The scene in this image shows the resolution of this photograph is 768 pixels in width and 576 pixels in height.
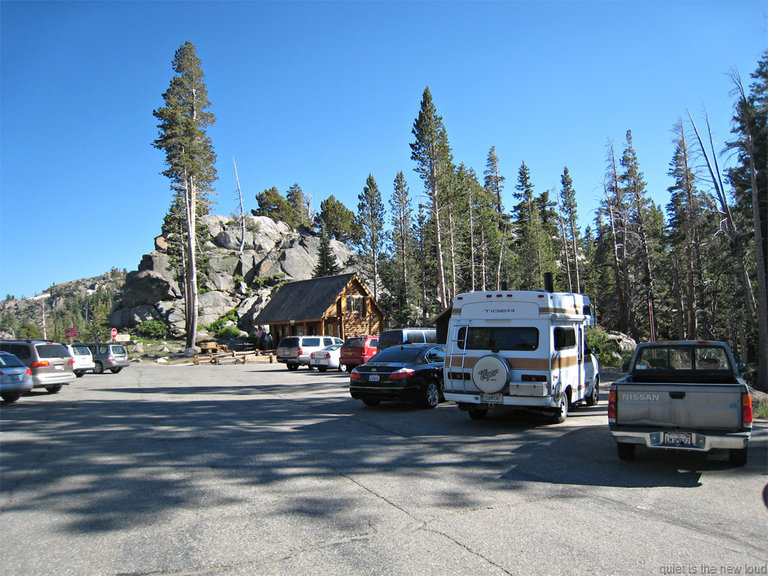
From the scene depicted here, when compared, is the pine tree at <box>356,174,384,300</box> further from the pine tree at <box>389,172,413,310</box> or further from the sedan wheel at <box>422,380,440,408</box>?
the sedan wheel at <box>422,380,440,408</box>

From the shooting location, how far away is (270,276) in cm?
6825

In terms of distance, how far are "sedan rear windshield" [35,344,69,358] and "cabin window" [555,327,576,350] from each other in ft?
52.5

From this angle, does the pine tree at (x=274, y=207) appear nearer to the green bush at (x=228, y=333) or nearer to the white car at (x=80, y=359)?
the green bush at (x=228, y=333)

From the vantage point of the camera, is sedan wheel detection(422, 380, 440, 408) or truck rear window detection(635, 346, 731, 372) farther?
sedan wheel detection(422, 380, 440, 408)

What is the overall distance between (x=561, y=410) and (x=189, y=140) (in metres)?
43.1

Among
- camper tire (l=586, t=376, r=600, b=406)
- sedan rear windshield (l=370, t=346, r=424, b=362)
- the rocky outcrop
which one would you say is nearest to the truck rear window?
camper tire (l=586, t=376, r=600, b=406)

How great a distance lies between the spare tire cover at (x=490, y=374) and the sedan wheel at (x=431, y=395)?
Answer: 9.32 ft

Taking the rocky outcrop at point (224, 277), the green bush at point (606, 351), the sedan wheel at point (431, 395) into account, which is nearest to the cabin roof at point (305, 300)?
the rocky outcrop at point (224, 277)

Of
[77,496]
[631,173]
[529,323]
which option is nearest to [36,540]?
[77,496]

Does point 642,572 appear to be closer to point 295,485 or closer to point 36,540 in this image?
point 295,485

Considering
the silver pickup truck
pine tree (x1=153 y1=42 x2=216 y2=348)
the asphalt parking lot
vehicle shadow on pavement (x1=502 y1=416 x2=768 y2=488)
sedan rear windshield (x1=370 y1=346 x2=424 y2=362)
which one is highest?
pine tree (x1=153 y1=42 x2=216 y2=348)

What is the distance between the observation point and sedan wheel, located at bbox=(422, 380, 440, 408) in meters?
12.9

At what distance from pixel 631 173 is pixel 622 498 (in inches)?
1827

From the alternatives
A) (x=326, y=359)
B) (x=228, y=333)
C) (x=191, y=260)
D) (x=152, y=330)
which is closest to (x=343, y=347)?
(x=326, y=359)
